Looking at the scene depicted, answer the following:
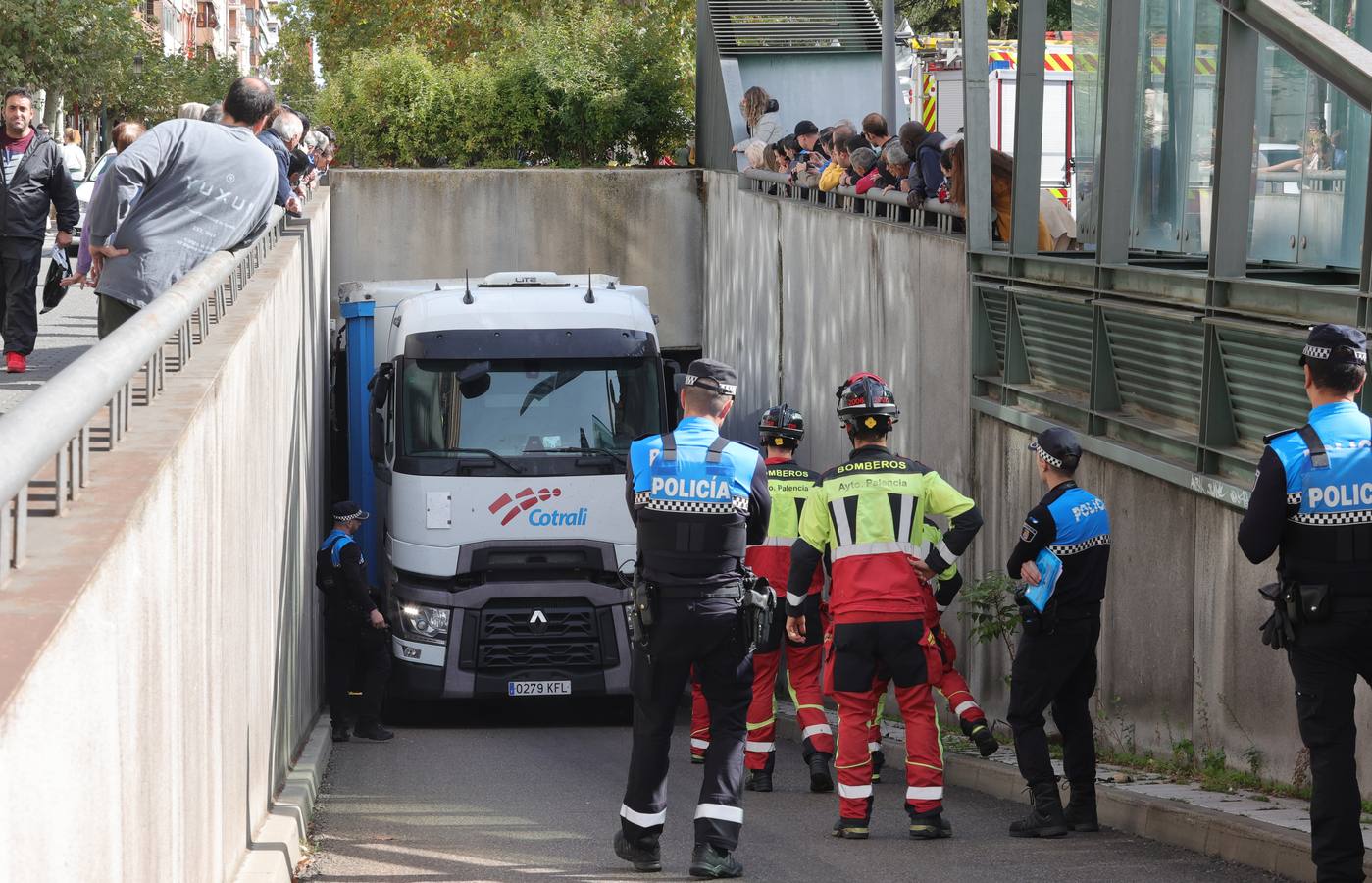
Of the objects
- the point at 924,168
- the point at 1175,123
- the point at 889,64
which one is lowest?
the point at 924,168

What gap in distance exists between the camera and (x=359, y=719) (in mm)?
13461

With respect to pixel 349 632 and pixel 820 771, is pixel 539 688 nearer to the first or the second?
pixel 349 632

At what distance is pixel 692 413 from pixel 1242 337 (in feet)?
8.61

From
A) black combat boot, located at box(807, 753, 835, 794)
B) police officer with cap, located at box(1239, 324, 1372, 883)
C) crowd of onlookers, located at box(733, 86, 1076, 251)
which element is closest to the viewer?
police officer with cap, located at box(1239, 324, 1372, 883)

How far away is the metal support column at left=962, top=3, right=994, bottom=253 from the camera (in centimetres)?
1195

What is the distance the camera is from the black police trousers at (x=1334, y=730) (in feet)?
18.8

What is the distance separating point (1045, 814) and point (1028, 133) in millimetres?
5419

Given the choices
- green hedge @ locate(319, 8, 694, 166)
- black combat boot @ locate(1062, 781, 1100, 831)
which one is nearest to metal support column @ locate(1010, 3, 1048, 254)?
black combat boot @ locate(1062, 781, 1100, 831)

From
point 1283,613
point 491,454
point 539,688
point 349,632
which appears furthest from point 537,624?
point 1283,613

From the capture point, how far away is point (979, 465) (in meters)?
12.0

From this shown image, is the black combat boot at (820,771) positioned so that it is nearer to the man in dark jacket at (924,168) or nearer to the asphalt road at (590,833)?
the asphalt road at (590,833)

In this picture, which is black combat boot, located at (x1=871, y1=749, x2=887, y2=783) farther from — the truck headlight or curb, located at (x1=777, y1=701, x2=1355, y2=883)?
the truck headlight

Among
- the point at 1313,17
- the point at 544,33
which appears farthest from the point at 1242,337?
the point at 544,33

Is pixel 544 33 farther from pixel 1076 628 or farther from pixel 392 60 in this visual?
pixel 1076 628
